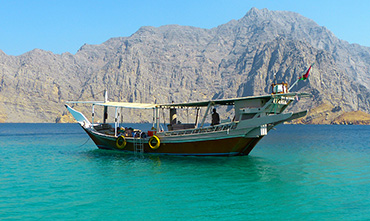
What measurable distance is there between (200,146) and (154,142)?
524cm

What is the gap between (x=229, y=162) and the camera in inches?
Result: 1241

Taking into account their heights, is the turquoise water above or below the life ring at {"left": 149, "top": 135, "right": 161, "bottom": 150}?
below

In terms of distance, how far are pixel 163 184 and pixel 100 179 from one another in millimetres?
4901

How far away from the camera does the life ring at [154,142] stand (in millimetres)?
34862

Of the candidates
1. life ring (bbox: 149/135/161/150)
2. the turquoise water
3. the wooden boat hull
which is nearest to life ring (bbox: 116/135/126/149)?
the wooden boat hull

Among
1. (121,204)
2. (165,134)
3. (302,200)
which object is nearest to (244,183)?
(302,200)

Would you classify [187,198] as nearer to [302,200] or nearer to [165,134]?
[302,200]

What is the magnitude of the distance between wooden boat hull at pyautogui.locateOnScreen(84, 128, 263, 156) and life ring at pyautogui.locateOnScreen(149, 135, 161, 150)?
370 millimetres

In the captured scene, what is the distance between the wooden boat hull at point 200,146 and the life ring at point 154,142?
37 cm

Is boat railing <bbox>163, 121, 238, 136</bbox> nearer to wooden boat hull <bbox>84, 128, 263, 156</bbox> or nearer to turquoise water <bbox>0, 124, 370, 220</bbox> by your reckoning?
wooden boat hull <bbox>84, 128, 263, 156</bbox>

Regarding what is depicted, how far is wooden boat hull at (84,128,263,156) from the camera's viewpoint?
31.8m

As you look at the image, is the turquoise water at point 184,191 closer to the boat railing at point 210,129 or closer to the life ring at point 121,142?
the boat railing at point 210,129

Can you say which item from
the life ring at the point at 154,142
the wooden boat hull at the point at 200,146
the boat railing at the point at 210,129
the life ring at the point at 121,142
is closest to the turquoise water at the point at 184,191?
the wooden boat hull at the point at 200,146

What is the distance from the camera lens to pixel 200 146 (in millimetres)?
32781
